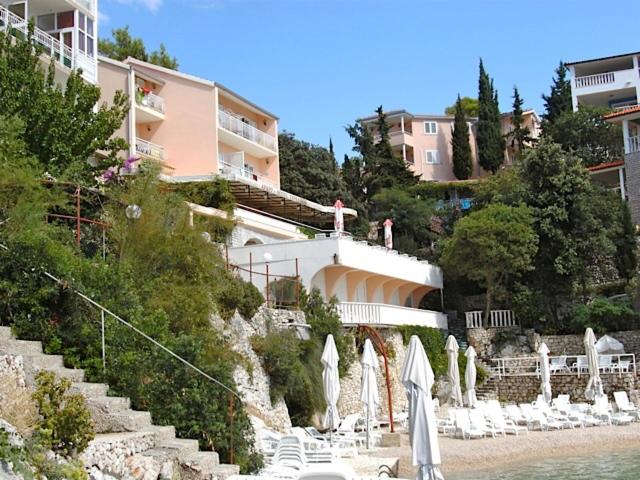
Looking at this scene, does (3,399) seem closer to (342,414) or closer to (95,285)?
(95,285)

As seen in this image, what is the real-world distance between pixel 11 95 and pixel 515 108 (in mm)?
44762

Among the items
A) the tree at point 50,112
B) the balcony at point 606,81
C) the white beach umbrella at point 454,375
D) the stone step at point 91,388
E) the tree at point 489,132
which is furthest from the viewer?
the tree at point 489,132

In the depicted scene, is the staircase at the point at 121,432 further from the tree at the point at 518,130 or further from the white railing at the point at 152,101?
the tree at the point at 518,130

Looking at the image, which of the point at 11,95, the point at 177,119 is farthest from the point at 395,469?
the point at 177,119

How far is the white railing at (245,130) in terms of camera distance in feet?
130

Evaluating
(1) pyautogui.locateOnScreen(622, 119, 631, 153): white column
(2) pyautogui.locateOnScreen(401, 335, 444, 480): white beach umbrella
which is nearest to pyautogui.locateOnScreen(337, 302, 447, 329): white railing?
(2) pyautogui.locateOnScreen(401, 335, 444, 480): white beach umbrella

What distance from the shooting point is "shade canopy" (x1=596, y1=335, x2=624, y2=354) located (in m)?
33.6

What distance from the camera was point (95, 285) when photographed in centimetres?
1364

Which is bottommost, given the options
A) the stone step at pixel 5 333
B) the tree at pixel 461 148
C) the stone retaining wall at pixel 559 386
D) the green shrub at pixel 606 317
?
the stone retaining wall at pixel 559 386

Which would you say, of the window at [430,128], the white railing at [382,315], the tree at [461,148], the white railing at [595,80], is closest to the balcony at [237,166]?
the white railing at [382,315]

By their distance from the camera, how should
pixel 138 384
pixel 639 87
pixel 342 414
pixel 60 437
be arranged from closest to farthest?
pixel 60 437 → pixel 138 384 → pixel 342 414 → pixel 639 87

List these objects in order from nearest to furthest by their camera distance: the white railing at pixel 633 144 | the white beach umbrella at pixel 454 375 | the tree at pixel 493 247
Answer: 1. the white beach umbrella at pixel 454 375
2. the tree at pixel 493 247
3. the white railing at pixel 633 144

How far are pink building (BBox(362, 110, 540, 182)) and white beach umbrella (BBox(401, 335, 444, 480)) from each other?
4895 cm

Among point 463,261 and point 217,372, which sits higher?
point 463,261
